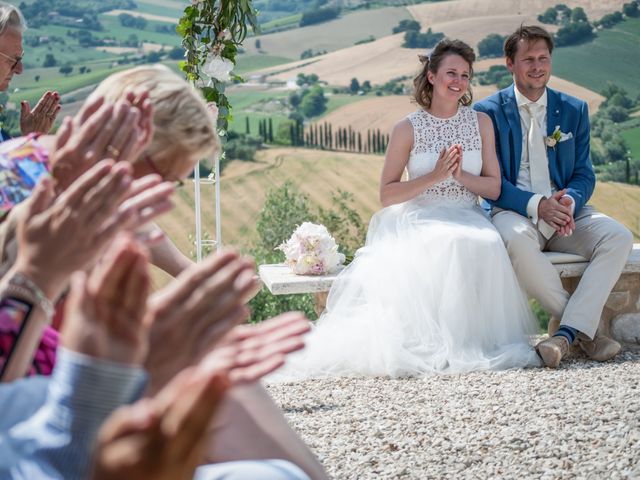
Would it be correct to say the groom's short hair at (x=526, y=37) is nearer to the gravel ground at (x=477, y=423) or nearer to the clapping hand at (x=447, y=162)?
the clapping hand at (x=447, y=162)

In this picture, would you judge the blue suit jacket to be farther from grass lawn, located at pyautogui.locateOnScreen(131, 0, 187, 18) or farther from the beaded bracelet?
grass lawn, located at pyautogui.locateOnScreen(131, 0, 187, 18)

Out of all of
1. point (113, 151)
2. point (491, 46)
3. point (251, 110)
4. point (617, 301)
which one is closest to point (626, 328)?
point (617, 301)

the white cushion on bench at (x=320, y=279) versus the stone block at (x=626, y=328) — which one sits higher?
the white cushion on bench at (x=320, y=279)

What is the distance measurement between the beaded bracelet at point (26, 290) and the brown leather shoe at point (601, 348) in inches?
168

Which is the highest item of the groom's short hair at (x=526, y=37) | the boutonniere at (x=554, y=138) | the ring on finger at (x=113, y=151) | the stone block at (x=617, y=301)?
the ring on finger at (x=113, y=151)

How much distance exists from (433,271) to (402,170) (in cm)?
70

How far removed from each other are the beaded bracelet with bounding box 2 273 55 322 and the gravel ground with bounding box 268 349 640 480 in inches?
85.7

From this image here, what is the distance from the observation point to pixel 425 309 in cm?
517

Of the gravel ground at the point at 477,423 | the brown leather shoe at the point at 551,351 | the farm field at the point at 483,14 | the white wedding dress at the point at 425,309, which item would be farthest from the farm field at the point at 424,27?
the gravel ground at the point at 477,423

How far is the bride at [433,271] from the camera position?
5.06 meters

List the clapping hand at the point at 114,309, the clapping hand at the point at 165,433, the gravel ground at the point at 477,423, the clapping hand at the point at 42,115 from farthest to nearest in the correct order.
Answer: the clapping hand at the point at 42,115 < the gravel ground at the point at 477,423 < the clapping hand at the point at 114,309 < the clapping hand at the point at 165,433

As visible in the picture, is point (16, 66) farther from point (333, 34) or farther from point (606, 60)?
point (606, 60)

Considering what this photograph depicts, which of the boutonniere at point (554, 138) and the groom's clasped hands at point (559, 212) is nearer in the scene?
the groom's clasped hands at point (559, 212)

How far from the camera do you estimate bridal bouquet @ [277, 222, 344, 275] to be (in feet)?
18.2
